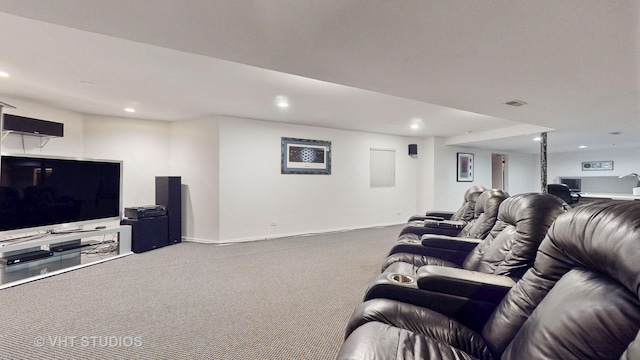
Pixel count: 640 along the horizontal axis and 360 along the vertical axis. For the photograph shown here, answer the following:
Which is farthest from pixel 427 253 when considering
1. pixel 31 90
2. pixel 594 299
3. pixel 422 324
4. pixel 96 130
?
pixel 96 130

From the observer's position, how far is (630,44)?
71.7 inches

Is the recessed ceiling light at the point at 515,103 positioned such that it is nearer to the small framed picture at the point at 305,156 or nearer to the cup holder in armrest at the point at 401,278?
the cup holder in armrest at the point at 401,278

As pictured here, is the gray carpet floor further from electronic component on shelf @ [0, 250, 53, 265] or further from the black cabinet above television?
the black cabinet above television

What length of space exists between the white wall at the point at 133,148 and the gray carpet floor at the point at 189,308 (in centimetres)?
152

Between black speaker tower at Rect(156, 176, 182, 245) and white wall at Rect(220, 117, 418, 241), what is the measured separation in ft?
2.59

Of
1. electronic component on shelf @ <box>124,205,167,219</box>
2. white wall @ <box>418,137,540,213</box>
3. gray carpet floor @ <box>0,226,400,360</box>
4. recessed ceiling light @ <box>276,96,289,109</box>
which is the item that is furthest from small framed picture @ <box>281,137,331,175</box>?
white wall @ <box>418,137,540,213</box>

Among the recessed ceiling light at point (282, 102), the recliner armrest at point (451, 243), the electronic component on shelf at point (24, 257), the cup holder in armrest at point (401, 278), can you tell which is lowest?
the electronic component on shelf at point (24, 257)

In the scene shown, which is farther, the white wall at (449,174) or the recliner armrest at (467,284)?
the white wall at (449,174)

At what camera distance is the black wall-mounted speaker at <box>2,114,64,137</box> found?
3.54m

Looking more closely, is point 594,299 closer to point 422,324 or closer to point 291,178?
point 422,324

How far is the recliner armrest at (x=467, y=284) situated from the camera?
1365 millimetres

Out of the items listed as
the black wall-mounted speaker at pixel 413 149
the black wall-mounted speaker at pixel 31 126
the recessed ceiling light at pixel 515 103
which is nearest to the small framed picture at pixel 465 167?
the black wall-mounted speaker at pixel 413 149

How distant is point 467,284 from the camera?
1.39m

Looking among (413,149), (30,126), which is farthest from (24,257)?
(413,149)
